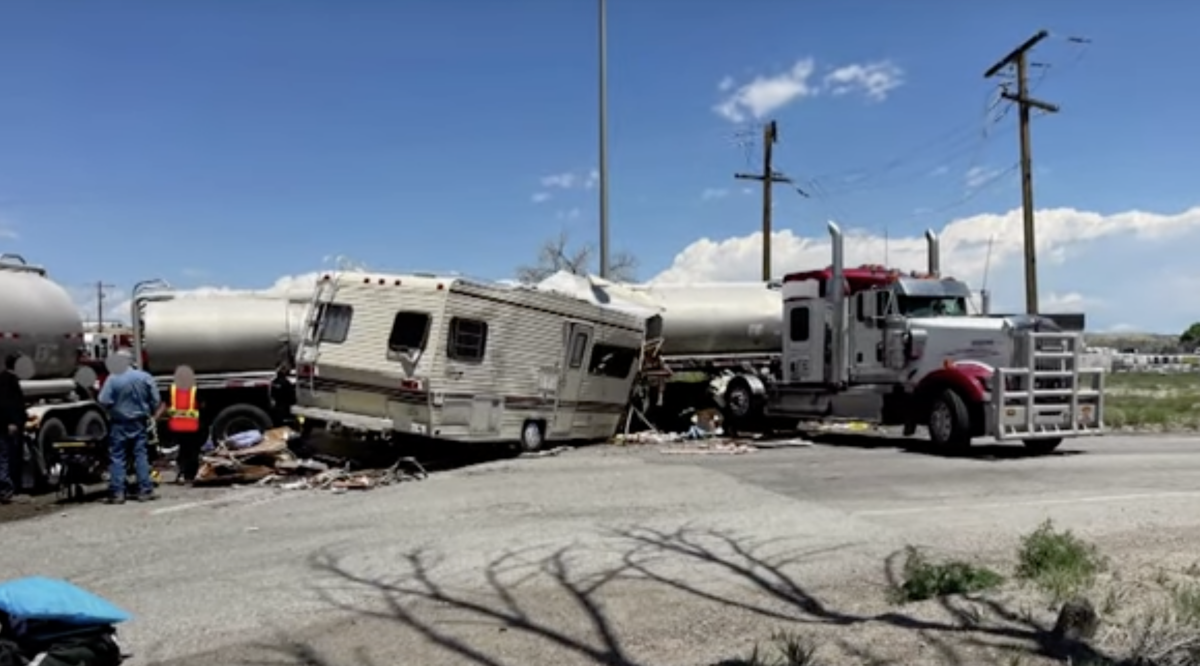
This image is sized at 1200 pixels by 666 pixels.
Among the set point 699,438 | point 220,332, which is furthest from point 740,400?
point 220,332

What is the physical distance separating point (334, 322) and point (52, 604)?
10.5 metres

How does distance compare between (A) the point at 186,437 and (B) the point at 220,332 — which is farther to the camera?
(B) the point at 220,332

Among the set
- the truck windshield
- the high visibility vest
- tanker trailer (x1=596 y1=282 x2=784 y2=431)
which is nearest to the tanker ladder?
the high visibility vest

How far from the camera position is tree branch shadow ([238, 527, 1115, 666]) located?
5863 millimetres

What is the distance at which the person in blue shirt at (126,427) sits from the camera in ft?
42.5

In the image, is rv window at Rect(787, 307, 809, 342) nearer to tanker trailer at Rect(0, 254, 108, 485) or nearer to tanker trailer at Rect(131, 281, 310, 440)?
tanker trailer at Rect(131, 281, 310, 440)

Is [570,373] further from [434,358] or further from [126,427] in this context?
[126,427]

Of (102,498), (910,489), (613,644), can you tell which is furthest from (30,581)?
(910,489)

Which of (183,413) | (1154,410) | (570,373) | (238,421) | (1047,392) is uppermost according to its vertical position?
(570,373)

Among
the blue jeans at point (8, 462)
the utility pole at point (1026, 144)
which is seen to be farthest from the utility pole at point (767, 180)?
the blue jeans at point (8, 462)

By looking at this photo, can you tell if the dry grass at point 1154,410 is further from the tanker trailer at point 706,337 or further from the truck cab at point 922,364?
the tanker trailer at point 706,337

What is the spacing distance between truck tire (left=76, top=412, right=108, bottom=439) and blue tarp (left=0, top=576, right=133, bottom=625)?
10.7 m

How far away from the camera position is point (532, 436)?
17141 mm

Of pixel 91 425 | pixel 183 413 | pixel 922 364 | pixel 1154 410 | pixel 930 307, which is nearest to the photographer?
pixel 183 413
